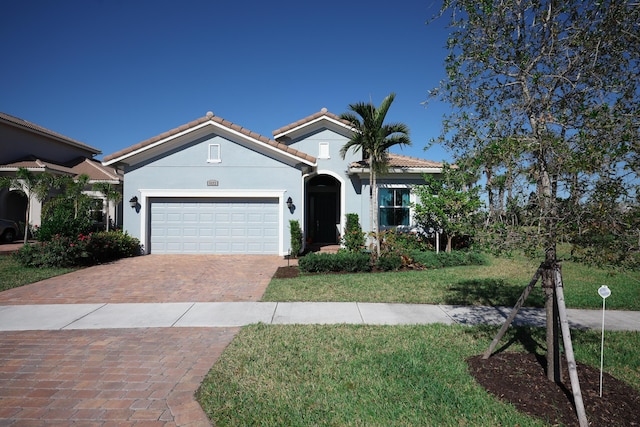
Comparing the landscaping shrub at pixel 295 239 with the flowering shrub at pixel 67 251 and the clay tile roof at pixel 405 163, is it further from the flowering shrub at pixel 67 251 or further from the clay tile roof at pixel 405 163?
the flowering shrub at pixel 67 251

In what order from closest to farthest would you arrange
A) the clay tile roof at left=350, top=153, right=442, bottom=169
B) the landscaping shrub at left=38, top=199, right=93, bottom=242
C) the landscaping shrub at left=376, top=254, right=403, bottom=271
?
the landscaping shrub at left=376, top=254, right=403, bottom=271
the landscaping shrub at left=38, top=199, right=93, bottom=242
the clay tile roof at left=350, top=153, right=442, bottom=169

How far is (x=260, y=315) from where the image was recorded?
252 inches

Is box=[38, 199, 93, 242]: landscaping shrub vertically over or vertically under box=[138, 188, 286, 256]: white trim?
under

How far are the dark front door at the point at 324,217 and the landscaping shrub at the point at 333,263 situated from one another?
24.9 feet

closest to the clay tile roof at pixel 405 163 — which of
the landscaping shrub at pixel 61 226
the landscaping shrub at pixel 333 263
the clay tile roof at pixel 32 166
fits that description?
the landscaping shrub at pixel 333 263

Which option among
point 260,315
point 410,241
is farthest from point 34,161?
point 410,241

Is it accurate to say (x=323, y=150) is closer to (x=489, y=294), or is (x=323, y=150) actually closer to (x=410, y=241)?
(x=410, y=241)

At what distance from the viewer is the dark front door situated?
18297mm

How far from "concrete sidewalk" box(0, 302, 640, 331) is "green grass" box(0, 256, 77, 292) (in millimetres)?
2543

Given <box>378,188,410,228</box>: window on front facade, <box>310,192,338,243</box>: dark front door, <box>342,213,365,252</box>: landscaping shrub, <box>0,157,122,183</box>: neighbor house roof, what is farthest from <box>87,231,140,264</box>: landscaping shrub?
<box>378,188,410,228</box>: window on front facade

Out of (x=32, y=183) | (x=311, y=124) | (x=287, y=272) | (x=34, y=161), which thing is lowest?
(x=287, y=272)

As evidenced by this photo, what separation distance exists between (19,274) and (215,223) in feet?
20.5

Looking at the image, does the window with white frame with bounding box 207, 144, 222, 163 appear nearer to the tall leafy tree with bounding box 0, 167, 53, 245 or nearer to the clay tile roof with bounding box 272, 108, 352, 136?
the clay tile roof with bounding box 272, 108, 352, 136

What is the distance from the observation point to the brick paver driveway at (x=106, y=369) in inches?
131
